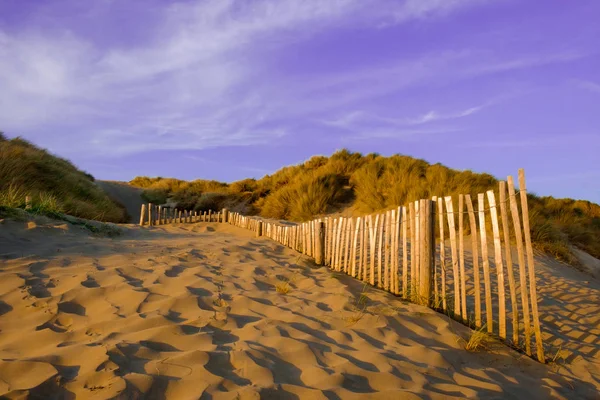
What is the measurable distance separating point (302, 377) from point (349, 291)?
244 cm

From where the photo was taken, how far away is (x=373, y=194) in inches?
536

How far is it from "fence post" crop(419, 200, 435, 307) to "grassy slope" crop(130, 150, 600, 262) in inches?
256

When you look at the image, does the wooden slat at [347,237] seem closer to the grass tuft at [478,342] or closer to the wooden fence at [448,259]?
the wooden fence at [448,259]

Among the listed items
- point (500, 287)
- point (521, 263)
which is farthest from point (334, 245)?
point (521, 263)

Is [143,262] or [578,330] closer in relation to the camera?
[578,330]

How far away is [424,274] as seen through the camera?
15.8ft

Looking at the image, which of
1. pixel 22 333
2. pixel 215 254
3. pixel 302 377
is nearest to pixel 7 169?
pixel 215 254

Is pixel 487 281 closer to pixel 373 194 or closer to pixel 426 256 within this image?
pixel 426 256

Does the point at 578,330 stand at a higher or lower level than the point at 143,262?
lower

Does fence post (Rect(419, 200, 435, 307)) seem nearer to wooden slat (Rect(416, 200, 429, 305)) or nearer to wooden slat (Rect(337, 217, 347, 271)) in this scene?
wooden slat (Rect(416, 200, 429, 305))

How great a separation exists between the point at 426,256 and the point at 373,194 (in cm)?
892

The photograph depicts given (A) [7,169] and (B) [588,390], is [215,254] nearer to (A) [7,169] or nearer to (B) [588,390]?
(B) [588,390]

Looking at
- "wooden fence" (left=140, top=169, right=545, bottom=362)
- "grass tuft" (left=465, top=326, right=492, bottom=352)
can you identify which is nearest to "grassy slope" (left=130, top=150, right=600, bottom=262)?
"wooden fence" (left=140, top=169, right=545, bottom=362)

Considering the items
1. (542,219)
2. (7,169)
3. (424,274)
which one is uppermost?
(7,169)
